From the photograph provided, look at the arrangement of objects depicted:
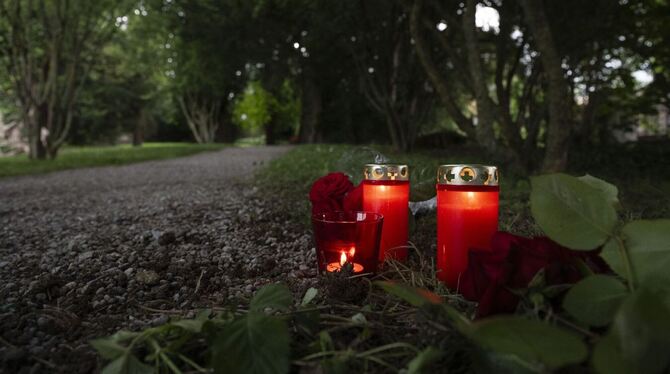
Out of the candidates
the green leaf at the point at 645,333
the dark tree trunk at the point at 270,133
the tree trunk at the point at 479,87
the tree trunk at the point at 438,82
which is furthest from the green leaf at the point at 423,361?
the dark tree trunk at the point at 270,133

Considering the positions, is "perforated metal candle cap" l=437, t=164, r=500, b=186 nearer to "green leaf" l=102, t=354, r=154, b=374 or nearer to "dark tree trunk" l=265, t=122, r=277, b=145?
"green leaf" l=102, t=354, r=154, b=374

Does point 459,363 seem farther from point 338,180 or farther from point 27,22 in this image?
point 27,22

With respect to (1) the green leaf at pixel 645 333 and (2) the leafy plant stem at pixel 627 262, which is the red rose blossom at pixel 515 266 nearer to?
(2) the leafy plant stem at pixel 627 262

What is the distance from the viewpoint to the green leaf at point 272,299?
3.18 feet

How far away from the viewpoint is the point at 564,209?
0.86 m

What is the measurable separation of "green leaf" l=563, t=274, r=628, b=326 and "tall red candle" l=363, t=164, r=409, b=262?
80 centimetres

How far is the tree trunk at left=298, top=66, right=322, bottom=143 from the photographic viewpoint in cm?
1660

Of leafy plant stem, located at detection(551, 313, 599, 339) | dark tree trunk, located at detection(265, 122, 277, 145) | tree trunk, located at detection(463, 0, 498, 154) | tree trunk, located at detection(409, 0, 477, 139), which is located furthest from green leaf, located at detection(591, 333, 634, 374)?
dark tree trunk, located at detection(265, 122, 277, 145)

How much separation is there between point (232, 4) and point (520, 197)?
8.93 m

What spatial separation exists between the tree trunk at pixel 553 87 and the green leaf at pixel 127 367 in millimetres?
3793

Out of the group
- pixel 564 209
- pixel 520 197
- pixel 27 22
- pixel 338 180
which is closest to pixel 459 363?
pixel 564 209

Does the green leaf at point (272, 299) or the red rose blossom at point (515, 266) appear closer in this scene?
the red rose blossom at point (515, 266)

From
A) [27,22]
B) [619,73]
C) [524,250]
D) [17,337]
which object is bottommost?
[17,337]

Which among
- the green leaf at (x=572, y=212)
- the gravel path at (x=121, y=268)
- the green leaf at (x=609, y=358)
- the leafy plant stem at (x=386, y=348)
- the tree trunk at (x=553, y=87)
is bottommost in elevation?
the gravel path at (x=121, y=268)
